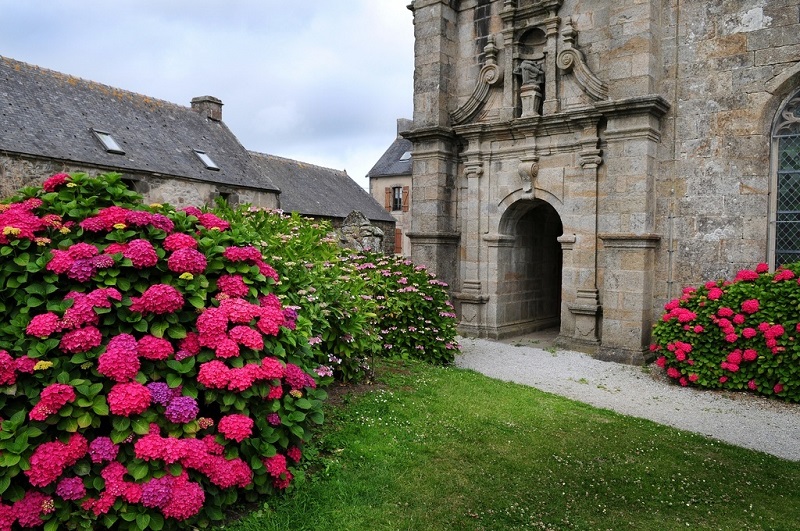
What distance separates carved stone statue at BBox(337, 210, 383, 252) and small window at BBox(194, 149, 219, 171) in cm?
1140

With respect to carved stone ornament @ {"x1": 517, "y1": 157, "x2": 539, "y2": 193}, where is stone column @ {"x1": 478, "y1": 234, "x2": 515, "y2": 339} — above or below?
below

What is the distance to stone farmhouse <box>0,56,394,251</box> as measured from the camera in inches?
629

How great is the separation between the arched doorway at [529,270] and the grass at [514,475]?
5.20 metres

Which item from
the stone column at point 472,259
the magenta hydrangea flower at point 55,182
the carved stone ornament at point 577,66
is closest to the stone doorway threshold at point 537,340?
the stone column at point 472,259

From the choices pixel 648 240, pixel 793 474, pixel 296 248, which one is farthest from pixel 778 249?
pixel 296 248

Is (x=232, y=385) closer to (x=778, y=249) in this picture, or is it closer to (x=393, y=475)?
(x=393, y=475)

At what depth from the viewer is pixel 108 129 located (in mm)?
18953

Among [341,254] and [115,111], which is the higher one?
[115,111]

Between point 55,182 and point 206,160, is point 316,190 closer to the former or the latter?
point 206,160

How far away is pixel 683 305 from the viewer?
8188 mm

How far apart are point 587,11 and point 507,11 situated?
1.54 m

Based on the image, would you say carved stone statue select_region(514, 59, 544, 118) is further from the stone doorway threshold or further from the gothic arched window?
the stone doorway threshold

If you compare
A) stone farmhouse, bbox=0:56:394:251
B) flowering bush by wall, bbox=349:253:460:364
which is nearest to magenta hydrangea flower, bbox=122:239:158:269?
flowering bush by wall, bbox=349:253:460:364

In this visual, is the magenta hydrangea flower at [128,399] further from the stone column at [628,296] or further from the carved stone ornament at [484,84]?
the carved stone ornament at [484,84]
